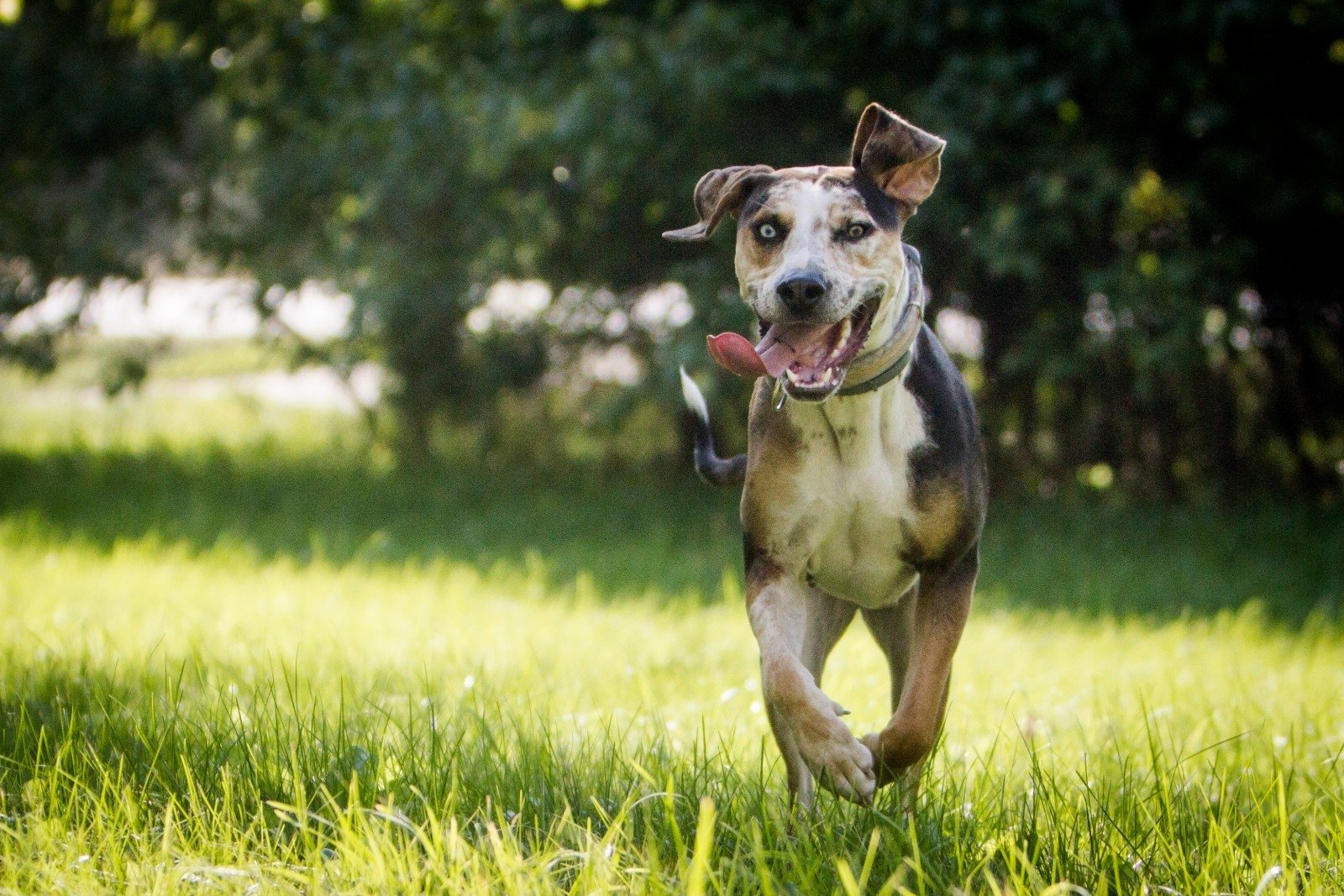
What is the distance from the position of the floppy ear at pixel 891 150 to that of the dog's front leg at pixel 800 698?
3.22ft

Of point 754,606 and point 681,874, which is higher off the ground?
point 754,606

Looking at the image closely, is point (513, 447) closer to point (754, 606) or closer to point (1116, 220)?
point (1116, 220)

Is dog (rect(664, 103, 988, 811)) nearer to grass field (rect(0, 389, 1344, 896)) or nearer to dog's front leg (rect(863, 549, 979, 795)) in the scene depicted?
dog's front leg (rect(863, 549, 979, 795))

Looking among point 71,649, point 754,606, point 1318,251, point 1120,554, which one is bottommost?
point 1120,554

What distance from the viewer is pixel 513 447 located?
34.4 ft

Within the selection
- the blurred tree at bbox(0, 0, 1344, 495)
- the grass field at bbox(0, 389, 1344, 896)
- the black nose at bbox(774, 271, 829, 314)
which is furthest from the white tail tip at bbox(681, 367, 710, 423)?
the blurred tree at bbox(0, 0, 1344, 495)

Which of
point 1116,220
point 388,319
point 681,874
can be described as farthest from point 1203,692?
point 388,319

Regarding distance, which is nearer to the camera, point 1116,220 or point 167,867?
point 167,867

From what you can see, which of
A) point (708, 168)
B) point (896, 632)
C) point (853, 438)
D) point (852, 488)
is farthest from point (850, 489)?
point (708, 168)

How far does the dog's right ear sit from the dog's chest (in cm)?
51

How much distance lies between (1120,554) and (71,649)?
5902 mm

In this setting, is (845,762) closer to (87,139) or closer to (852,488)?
(852,488)

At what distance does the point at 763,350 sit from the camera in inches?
112

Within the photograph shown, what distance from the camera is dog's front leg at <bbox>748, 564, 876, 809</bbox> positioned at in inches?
108
